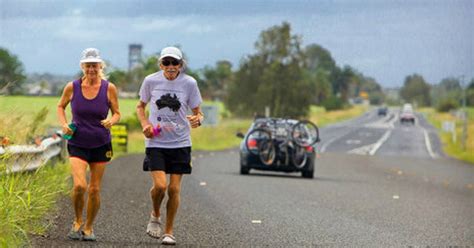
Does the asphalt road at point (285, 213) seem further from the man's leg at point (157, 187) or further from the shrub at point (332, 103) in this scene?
the shrub at point (332, 103)

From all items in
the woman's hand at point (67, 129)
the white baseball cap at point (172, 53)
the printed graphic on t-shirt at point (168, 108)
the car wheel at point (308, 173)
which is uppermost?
the white baseball cap at point (172, 53)

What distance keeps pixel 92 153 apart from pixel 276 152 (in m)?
14.3

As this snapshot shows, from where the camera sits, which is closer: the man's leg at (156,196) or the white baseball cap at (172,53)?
the white baseball cap at (172,53)

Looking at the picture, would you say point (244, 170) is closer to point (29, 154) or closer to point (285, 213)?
point (285, 213)

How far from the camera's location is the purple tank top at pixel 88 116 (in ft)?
32.9

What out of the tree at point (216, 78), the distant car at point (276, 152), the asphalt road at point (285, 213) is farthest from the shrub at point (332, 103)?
the asphalt road at point (285, 213)

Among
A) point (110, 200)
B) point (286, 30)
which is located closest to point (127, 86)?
point (286, 30)

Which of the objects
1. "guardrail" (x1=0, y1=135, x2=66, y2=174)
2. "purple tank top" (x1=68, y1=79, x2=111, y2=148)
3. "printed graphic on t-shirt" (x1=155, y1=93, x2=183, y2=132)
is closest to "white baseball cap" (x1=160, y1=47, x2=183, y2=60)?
"printed graphic on t-shirt" (x1=155, y1=93, x2=183, y2=132)

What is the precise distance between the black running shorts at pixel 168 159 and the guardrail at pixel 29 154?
1264 millimetres

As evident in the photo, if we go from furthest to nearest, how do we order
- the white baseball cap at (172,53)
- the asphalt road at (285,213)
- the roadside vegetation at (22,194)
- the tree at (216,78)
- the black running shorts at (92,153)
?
the tree at (216,78), the asphalt road at (285,213), the black running shorts at (92,153), the white baseball cap at (172,53), the roadside vegetation at (22,194)

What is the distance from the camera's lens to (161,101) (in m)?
9.86

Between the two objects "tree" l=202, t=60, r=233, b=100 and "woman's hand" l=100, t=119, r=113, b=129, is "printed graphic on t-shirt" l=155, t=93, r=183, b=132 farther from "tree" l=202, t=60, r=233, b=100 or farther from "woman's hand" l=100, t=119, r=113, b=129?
"tree" l=202, t=60, r=233, b=100

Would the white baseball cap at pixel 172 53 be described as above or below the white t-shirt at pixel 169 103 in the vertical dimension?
→ above

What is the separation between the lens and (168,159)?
10.0 m
